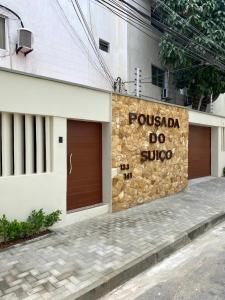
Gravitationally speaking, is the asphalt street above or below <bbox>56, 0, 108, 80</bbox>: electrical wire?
below

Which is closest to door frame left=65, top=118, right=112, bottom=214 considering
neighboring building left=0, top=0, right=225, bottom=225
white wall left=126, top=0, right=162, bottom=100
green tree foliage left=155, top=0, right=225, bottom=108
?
neighboring building left=0, top=0, right=225, bottom=225

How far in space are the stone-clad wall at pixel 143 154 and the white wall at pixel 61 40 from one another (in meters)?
3.02

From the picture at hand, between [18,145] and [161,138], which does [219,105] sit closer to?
[161,138]

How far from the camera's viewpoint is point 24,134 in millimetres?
5477

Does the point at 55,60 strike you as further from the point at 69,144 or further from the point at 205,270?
the point at 205,270

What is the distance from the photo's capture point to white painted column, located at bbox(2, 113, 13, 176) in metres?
5.12

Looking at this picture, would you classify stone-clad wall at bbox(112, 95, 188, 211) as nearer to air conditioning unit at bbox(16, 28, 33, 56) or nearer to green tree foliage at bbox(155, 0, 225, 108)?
air conditioning unit at bbox(16, 28, 33, 56)

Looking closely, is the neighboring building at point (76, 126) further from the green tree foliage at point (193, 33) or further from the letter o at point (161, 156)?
the green tree foliage at point (193, 33)

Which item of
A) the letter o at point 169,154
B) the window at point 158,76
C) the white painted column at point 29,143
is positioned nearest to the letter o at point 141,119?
the letter o at point 169,154

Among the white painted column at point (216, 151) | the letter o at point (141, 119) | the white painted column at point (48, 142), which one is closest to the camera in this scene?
the white painted column at point (48, 142)

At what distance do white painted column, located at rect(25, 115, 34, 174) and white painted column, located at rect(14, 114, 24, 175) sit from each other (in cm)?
9

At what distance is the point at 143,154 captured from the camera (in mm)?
7988

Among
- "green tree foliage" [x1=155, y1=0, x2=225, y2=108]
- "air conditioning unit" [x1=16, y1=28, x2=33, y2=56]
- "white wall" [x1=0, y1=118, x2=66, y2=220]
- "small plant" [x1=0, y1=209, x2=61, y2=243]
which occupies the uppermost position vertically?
"green tree foliage" [x1=155, y1=0, x2=225, y2=108]

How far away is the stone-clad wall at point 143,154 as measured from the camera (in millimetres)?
7215
